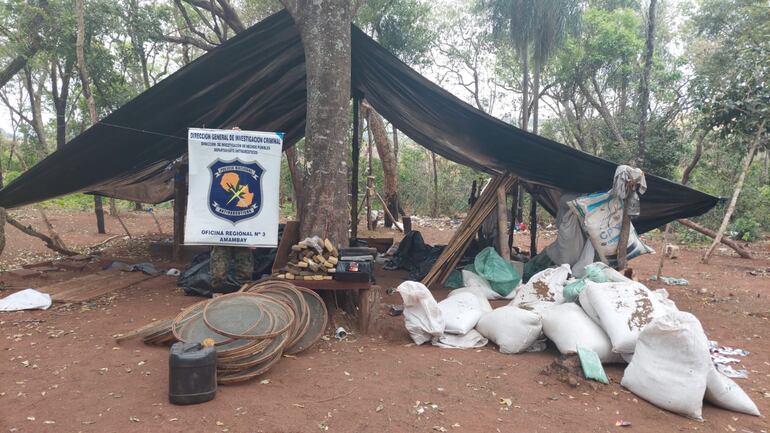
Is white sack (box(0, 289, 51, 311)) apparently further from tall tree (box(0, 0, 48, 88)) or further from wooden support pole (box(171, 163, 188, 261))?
tall tree (box(0, 0, 48, 88))

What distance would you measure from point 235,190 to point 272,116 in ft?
6.41

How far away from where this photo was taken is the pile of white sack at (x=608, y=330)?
2.86 metres

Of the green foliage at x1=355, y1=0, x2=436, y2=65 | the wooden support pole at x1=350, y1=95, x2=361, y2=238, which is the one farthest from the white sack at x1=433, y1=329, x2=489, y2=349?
the green foliage at x1=355, y1=0, x2=436, y2=65

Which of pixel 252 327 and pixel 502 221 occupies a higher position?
pixel 502 221

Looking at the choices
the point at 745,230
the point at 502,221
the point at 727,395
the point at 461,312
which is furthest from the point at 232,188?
the point at 745,230

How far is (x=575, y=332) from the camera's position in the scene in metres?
3.50

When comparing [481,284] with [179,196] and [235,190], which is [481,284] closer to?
[235,190]

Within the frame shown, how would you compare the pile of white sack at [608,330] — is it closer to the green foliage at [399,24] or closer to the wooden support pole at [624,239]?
the wooden support pole at [624,239]

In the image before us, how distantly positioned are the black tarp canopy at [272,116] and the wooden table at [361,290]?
7.60 ft

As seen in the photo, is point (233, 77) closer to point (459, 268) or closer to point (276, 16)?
point (276, 16)

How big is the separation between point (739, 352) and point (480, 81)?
16.7 metres

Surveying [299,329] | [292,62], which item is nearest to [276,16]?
[292,62]

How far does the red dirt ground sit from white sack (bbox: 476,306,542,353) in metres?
0.11

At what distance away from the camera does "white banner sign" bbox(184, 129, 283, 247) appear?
14.2 ft
